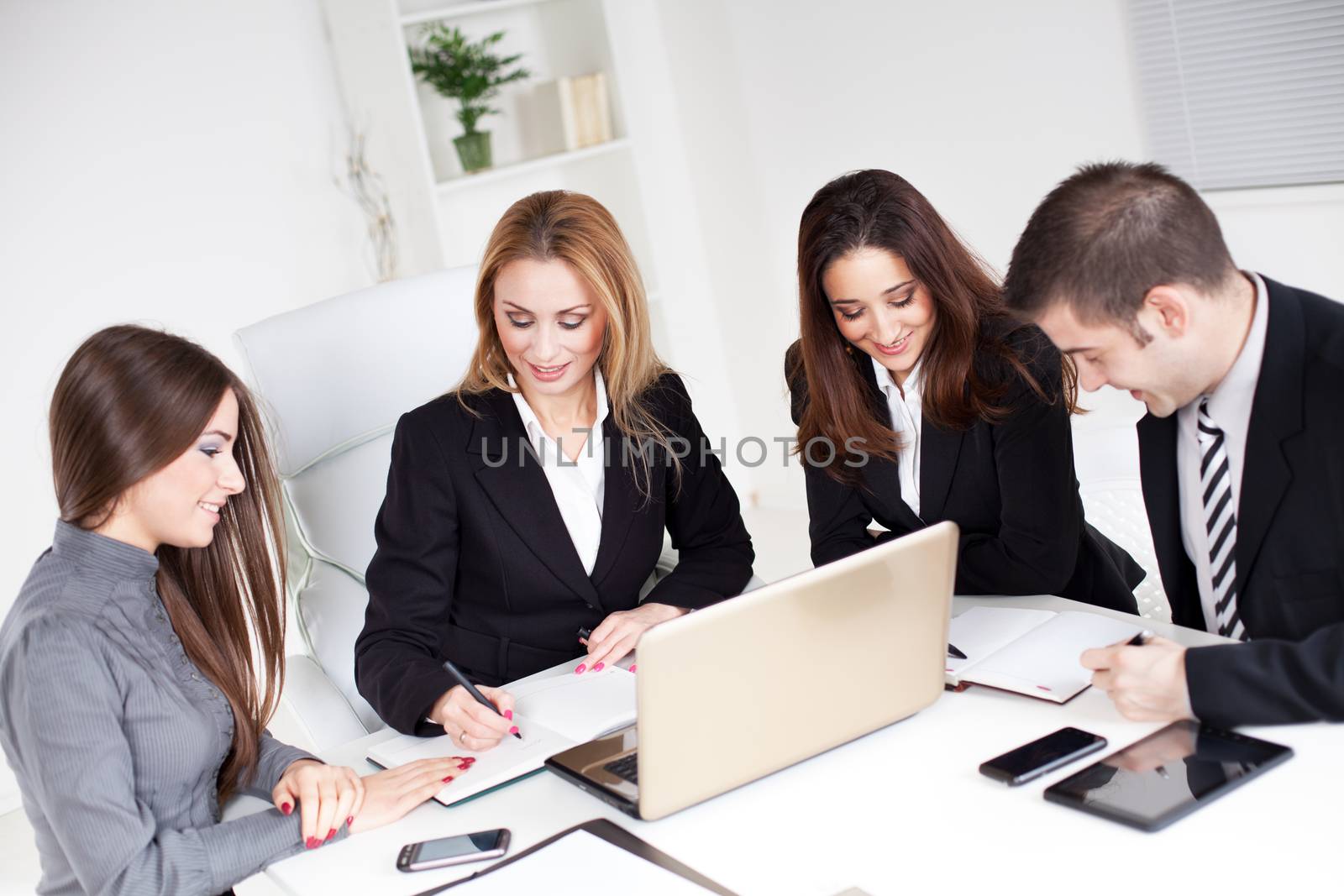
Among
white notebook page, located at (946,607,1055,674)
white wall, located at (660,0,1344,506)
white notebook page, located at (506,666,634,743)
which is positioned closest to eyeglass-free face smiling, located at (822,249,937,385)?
Answer: white notebook page, located at (946,607,1055,674)

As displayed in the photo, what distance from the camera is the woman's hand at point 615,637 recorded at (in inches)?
69.3

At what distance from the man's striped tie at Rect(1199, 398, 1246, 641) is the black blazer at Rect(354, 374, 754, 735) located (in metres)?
0.76

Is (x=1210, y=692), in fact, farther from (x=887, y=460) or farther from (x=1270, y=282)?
(x=887, y=460)

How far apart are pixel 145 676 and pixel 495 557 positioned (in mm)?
629

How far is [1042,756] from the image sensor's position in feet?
4.30

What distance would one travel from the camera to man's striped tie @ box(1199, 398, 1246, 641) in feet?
4.96

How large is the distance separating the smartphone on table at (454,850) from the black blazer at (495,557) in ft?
1.83

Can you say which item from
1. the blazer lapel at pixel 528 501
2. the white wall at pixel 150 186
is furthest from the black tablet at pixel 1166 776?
the white wall at pixel 150 186

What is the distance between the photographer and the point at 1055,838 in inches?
46.4

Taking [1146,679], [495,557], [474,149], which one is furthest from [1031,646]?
[474,149]

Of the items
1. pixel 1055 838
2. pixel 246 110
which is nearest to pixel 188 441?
pixel 1055 838

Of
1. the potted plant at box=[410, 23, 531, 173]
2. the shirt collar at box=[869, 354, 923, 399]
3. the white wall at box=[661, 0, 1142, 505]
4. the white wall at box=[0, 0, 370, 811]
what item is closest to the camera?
the shirt collar at box=[869, 354, 923, 399]

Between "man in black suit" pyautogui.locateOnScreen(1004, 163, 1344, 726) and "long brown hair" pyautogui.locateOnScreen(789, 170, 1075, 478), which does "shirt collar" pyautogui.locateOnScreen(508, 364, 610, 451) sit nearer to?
"long brown hair" pyautogui.locateOnScreen(789, 170, 1075, 478)

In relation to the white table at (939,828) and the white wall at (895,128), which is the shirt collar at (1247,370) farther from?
the white wall at (895,128)
